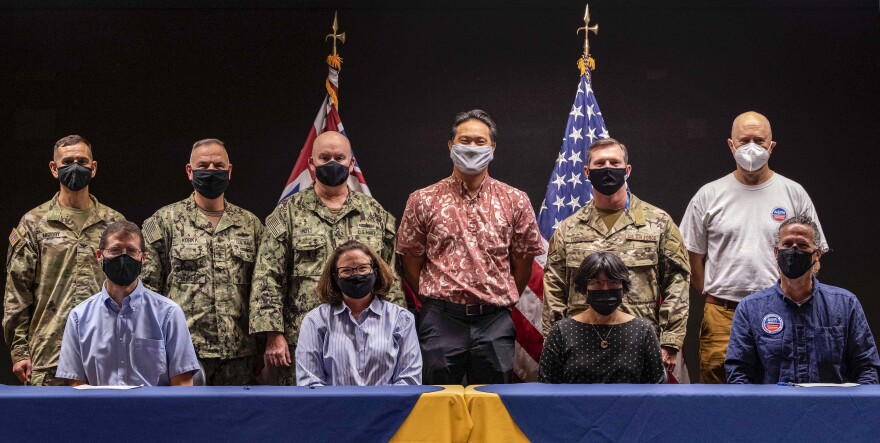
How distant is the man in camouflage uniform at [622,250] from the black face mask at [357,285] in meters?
0.87

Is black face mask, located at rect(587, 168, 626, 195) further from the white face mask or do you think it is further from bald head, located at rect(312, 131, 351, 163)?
bald head, located at rect(312, 131, 351, 163)

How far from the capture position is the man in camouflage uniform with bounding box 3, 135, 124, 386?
14.3ft

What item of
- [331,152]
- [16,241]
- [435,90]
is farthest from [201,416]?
[435,90]

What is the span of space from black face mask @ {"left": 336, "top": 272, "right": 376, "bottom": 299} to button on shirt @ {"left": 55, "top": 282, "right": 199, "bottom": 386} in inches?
24.2

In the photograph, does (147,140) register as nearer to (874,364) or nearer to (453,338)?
(453,338)

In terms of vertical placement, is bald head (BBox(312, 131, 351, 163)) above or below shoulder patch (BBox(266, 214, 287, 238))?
above

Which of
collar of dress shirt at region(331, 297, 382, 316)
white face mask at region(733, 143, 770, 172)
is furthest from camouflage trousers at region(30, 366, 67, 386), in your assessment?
white face mask at region(733, 143, 770, 172)

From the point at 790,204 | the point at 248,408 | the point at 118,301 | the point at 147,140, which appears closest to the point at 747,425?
the point at 248,408

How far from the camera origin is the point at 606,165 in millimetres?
4297

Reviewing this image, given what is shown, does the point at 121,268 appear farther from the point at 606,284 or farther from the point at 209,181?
the point at 606,284

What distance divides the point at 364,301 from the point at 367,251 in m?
0.20

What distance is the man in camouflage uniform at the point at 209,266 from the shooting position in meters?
4.32

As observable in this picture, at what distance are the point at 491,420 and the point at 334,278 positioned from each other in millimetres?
1197

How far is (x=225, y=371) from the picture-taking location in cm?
437
